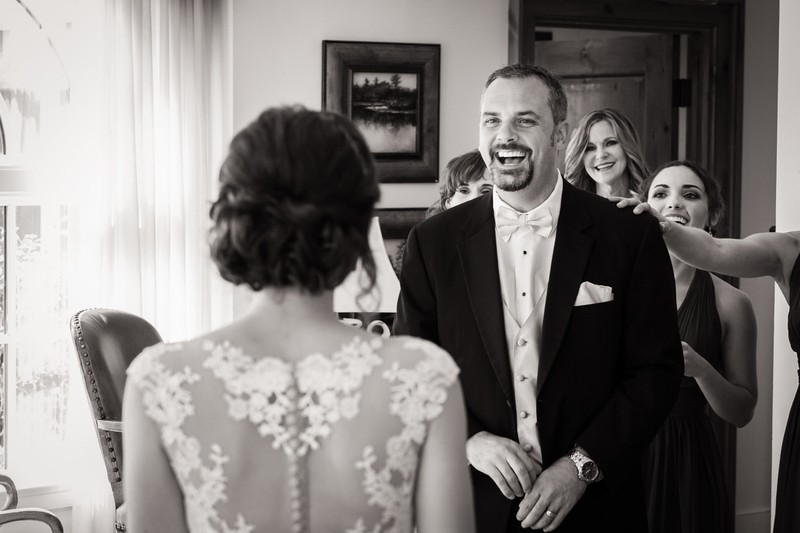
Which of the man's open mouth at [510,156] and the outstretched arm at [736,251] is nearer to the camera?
the man's open mouth at [510,156]

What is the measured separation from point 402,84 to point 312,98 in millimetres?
435

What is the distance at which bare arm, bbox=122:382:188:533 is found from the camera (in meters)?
1.18

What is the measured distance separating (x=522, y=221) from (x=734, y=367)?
1221 millimetres

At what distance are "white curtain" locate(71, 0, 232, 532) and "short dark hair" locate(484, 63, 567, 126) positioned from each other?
Answer: 2051mm

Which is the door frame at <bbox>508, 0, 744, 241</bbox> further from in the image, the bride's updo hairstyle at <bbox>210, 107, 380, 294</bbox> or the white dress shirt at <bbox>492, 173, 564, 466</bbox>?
the bride's updo hairstyle at <bbox>210, 107, 380, 294</bbox>

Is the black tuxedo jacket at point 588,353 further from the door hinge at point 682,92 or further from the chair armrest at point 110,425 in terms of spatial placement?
the door hinge at point 682,92

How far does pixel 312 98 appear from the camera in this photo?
4.13 meters

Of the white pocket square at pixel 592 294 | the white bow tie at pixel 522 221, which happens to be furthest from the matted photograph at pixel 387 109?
the white pocket square at pixel 592 294

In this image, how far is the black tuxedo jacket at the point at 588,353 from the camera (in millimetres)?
1901

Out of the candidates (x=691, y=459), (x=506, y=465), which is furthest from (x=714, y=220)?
(x=506, y=465)

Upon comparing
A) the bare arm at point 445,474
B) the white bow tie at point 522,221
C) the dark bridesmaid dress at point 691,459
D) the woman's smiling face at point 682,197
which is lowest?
the dark bridesmaid dress at point 691,459

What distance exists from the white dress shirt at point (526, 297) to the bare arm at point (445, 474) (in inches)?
27.1

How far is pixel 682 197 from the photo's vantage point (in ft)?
9.57

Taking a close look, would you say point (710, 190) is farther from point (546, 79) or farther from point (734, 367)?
point (546, 79)
